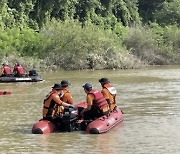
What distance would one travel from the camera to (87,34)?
53.8 meters

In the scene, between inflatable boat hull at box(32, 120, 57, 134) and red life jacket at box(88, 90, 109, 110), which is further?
red life jacket at box(88, 90, 109, 110)

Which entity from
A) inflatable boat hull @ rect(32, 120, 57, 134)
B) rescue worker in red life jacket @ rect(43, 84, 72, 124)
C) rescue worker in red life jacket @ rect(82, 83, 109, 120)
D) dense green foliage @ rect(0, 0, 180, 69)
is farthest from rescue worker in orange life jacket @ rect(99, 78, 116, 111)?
dense green foliage @ rect(0, 0, 180, 69)

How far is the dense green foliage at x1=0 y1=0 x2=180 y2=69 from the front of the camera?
5300cm

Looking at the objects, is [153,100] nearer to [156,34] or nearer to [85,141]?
[85,141]

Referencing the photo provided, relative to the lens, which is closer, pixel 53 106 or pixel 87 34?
pixel 53 106

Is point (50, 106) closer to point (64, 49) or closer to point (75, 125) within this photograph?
point (75, 125)

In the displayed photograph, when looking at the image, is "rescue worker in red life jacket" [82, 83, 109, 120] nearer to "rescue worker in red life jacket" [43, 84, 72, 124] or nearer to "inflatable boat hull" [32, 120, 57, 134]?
"rescue worker in red life jacket" [43, 84, 72, 124]

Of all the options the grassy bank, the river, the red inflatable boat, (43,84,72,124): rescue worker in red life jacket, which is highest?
the grassy bank

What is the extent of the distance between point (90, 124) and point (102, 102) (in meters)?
0.77

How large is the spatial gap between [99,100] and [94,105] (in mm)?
216

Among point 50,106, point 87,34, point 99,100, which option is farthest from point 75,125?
point 87,34

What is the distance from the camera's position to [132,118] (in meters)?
19.4

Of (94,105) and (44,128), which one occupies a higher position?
(94,105)

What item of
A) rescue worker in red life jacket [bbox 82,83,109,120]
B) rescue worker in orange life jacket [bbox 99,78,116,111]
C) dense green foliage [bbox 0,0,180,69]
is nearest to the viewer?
rescue worker in red life jacket [bbox 82,83,109,120]
